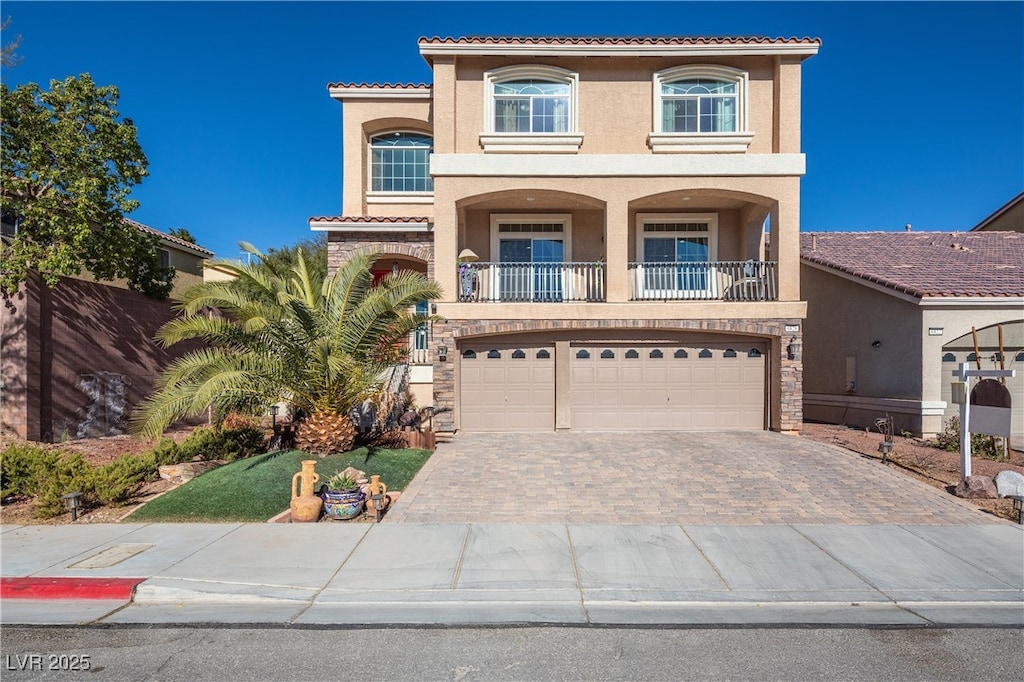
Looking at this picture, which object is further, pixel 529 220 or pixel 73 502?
pixel 529 220

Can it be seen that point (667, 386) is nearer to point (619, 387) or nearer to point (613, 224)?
point (619, 387)

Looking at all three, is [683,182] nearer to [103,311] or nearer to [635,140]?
[635,140]

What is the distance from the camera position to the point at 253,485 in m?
8.67

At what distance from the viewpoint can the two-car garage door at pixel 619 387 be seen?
546 inches

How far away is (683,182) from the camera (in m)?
13.8

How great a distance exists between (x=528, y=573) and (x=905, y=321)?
40.8 ft

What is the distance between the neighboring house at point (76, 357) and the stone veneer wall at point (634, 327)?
24.8ft

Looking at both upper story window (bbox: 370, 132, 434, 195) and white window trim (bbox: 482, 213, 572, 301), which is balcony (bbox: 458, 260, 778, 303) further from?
upper story window (bbox: 370, 132, 434, 195)

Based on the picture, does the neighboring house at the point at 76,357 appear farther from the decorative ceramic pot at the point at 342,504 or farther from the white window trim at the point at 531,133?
the white window trim at the point at 531,133

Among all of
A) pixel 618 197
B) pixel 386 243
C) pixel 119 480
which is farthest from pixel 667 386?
pixel 119 480

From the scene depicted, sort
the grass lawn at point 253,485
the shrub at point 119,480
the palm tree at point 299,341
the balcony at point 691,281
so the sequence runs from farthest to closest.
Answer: the balcony at point 691,281 < the palm tree at point 299,341 < the shrub at point 119,480 < the grass lawn at point 253,485

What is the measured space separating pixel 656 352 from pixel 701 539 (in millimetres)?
7429

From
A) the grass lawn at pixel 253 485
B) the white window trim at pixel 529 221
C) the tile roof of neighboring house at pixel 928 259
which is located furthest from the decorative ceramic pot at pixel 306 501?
the tile roof of neighboring house at pixel 928 259

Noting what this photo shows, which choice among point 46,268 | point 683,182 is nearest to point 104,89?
point 46,268
